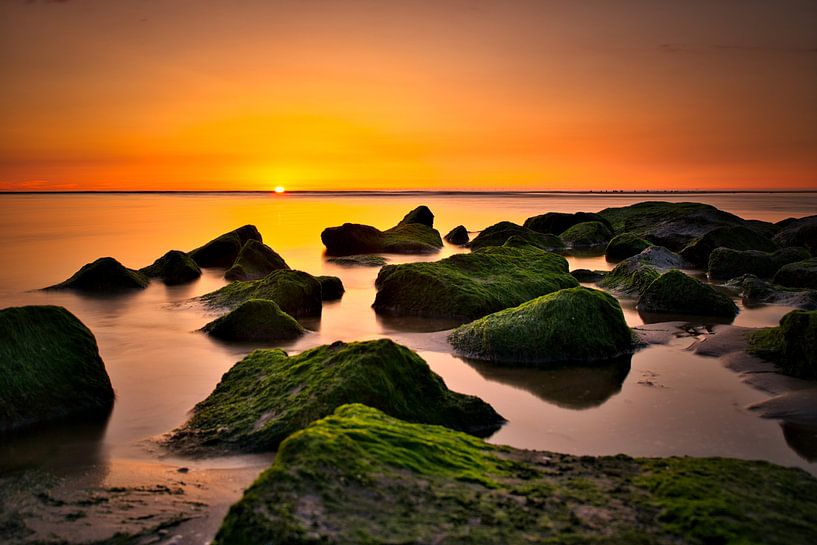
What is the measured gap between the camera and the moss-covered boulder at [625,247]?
76.4 ft

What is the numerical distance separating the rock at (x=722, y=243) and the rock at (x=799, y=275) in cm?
486

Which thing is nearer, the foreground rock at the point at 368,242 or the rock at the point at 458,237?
the foreground rock at the point at 368,242

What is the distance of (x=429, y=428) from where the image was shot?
17.4ft

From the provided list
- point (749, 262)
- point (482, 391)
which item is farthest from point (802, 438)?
point (749, 262)

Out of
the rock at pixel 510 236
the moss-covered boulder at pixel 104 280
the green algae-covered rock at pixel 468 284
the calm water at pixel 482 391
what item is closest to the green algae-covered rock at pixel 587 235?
the rock at pixel 510 236

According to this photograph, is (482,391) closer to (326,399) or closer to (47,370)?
(326,399)

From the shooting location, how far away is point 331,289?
1499 cm

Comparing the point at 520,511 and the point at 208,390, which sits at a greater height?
the point at 520,511

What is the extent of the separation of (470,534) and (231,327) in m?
7.74

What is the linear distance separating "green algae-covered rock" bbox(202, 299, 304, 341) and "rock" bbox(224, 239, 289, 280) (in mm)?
6520

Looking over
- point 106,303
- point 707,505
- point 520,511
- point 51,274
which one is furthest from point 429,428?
point 51,274

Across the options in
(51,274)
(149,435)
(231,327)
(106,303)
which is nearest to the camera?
(149,435)

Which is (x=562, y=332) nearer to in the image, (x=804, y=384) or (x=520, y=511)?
(x=804, y=384)

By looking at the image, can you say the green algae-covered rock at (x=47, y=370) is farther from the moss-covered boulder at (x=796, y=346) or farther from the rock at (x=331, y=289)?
the moss-covered boulder at (x=796, y=346)
